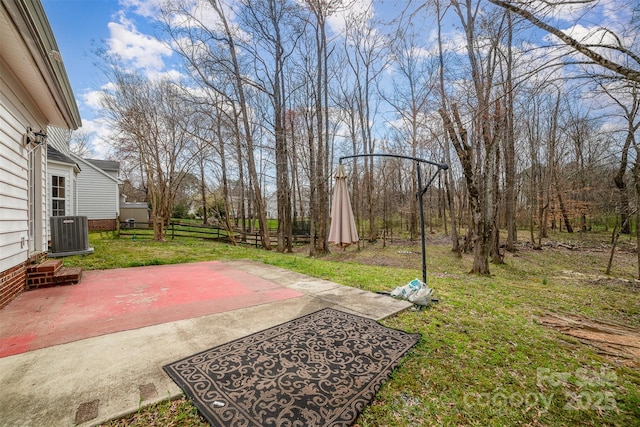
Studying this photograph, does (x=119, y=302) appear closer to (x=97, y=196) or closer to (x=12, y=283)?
(x=12, y=283)

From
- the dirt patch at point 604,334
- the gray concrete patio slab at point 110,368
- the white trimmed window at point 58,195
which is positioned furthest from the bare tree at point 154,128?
the dirt patch at point 604,334

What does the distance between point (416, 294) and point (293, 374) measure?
2467mm

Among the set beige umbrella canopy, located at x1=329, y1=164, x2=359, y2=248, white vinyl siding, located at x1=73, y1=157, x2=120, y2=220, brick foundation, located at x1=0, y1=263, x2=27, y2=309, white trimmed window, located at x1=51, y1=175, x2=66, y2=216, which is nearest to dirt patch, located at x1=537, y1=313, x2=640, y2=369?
beige umbrella canopy, located at x1=329, y1=164, x2=359, y2=248

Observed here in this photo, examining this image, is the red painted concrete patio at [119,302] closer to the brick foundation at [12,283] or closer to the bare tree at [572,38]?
the brick foundation at [12,283]

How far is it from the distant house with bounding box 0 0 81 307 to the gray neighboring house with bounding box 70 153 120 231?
37.5 feet

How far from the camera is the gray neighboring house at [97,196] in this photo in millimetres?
14641

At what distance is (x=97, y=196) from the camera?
15.1m

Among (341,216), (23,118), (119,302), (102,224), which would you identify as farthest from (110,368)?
(102,224)

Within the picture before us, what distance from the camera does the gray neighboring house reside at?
14641 millimetres

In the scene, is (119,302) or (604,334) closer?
(604,334)

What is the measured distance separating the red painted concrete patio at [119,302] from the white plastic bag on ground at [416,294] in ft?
5.34

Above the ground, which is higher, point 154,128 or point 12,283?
point 154,128

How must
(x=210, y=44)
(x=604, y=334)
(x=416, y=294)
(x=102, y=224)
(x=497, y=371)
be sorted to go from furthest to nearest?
(x=102, y=224) → (x=210, y=44) → (x=416, y=294) → (x=604, y=334) → (x=497, y=371)

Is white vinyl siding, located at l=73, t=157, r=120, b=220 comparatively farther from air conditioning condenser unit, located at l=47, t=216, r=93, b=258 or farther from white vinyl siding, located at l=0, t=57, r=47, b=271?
white vinyl siding, located at l=0, t=57, r=47, b=271
